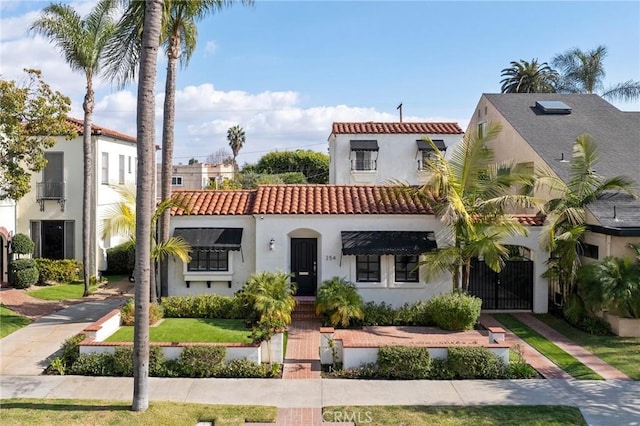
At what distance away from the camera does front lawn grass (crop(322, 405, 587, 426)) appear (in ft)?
36.0

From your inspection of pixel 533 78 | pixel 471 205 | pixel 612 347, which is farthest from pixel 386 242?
pixel 533 78

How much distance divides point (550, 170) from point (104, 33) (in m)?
18.9

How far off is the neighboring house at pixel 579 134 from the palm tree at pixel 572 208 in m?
0.45

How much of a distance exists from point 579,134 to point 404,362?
664 inches

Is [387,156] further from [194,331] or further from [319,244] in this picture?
[194,331]

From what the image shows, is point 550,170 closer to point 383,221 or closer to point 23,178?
point 383,221

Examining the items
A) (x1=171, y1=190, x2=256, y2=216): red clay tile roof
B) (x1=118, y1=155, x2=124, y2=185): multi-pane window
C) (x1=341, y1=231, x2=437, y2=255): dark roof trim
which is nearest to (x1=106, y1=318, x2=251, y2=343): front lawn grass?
(x1=171, y1=190, x2=256, y2=216): red clay tile roof

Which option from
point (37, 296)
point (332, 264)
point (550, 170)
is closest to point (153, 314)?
point (332, 264)

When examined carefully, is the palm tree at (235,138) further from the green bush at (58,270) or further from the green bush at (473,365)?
the green bush at (473,365)

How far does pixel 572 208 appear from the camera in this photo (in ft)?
61.4

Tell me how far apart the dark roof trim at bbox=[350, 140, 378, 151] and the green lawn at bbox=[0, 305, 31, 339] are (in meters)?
18.8

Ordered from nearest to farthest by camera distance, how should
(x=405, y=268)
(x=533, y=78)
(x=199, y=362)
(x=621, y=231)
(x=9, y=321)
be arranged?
(x=199, y=362), (x=621, y=231), (x=9, y=321), (x=405, y=268), (x=533, y=78)

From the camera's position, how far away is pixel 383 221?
1975 centimetres

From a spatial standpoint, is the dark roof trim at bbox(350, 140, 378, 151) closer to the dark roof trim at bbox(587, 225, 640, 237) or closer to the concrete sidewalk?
the dark roof trim at bbox(587, 225, 640, 237)
